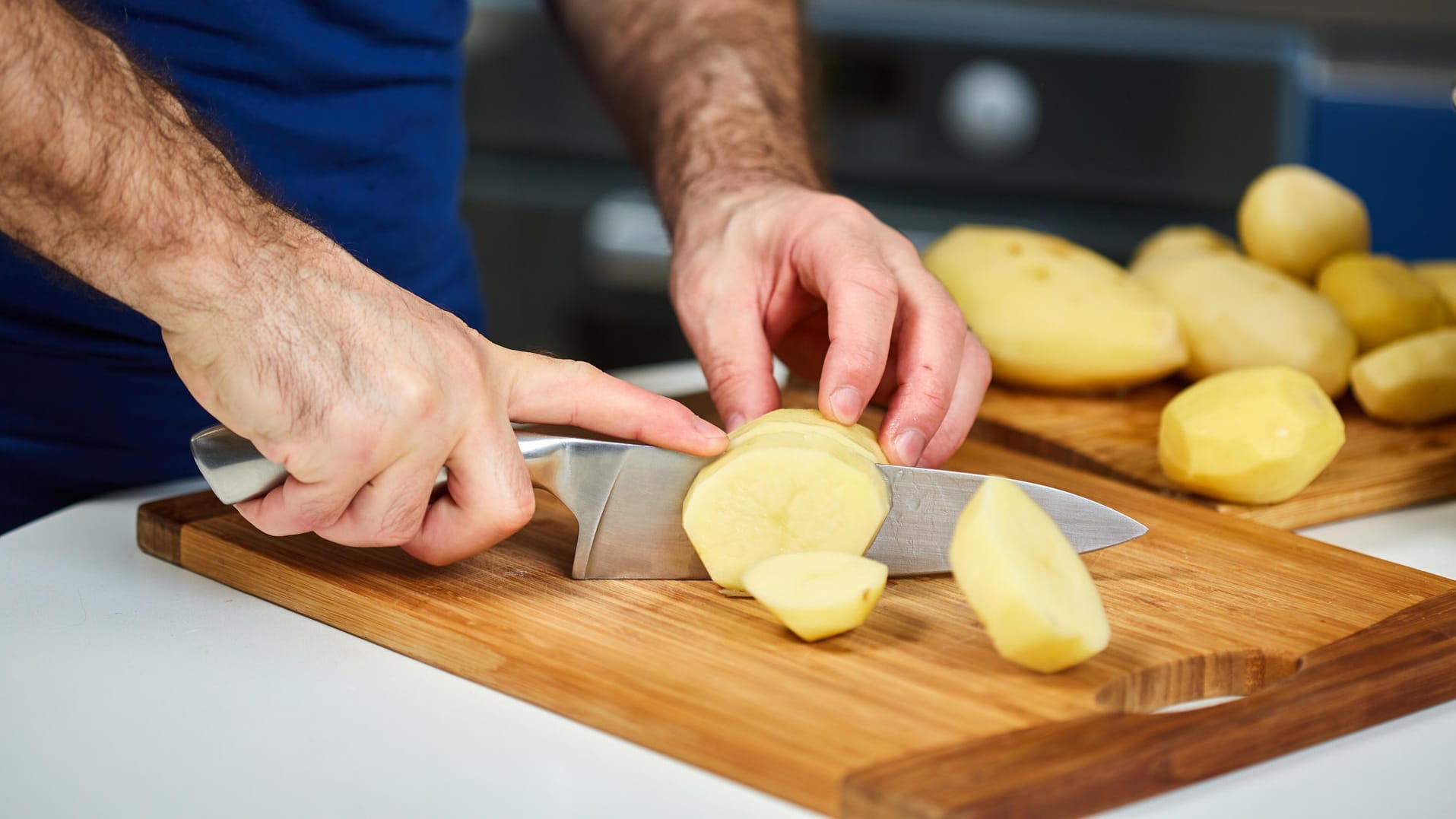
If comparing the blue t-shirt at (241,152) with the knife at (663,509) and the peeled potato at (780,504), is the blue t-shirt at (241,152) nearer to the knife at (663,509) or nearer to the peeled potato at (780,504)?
the knife at (663,509)

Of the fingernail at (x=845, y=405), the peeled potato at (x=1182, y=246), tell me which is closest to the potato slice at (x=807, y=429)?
the fingernail at (x=845, y=405)

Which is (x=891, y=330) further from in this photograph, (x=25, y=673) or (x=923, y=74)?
(x=923, y=74)

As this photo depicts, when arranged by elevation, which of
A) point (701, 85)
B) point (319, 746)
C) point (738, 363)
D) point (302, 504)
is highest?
point (701, 85)

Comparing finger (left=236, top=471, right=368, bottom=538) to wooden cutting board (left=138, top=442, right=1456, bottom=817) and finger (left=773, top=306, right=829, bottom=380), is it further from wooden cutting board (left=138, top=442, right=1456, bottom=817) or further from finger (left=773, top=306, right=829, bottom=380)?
finger (left=773, top=306, right=829, bottom=380)

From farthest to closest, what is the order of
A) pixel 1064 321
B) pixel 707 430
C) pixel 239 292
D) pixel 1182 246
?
pixel 1182 246 < pixel 1064 321 < pixel 707 430 < pixel 239 292

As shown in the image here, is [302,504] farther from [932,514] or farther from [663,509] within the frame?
[932,514]

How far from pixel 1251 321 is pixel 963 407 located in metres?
0.41

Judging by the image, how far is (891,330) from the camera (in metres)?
1.21

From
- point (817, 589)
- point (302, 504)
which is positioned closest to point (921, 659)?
point (817, 589)

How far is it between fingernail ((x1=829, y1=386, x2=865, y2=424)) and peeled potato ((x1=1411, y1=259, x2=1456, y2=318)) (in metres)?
0.80

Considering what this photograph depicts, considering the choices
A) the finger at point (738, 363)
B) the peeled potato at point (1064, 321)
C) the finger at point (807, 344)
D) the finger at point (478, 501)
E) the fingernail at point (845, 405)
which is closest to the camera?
the finger at point (478, 501)

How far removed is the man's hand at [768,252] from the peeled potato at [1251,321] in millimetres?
347

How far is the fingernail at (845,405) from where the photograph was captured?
3.60ft

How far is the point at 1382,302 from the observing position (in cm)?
148
